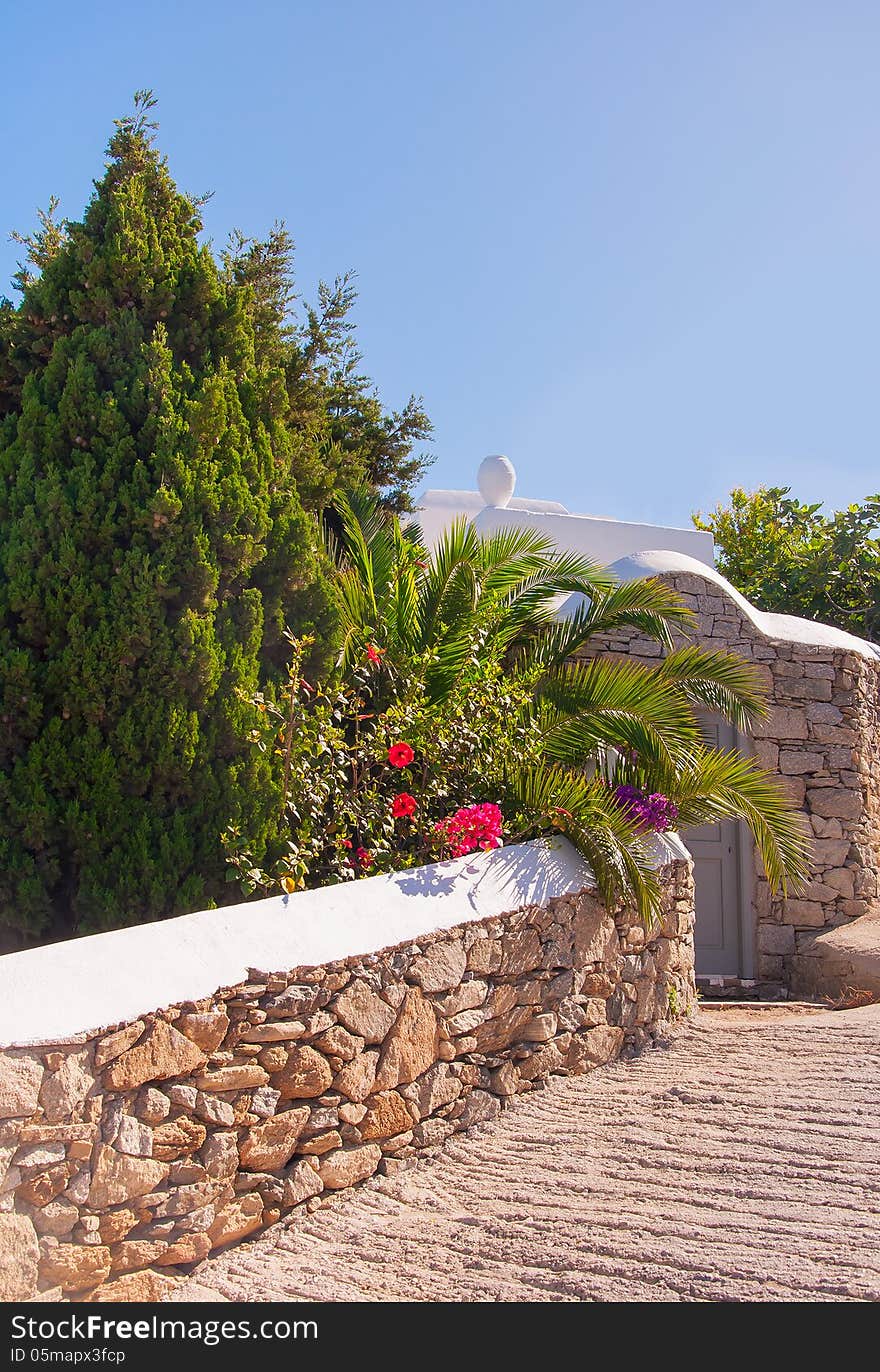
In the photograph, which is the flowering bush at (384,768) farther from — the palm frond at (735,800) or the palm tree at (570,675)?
the palm frond at (735,800)

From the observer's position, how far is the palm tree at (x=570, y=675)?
608cm

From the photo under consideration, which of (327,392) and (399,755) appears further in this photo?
(327,392)

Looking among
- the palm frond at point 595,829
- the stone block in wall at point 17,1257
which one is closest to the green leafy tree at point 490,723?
the palm frond at point 595,829

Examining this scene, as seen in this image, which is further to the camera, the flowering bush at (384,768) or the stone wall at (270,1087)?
the flowering bush at (384,768)

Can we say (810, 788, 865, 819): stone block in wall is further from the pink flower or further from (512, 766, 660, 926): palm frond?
the pink flower

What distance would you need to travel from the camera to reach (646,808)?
6527 mm

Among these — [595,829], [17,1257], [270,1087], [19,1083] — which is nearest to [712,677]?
[595,829]

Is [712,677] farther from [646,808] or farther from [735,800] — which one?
[646,808]

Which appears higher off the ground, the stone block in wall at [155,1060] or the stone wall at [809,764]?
the stone wall at [809,764]

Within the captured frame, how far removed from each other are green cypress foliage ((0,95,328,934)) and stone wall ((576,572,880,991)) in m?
5.02

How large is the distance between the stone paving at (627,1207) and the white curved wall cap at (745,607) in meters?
4.42

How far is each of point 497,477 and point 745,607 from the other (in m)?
3.12

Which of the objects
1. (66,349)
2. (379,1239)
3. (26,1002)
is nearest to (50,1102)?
(26,1002)

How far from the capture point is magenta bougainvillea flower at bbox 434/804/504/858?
5.59 meters
